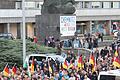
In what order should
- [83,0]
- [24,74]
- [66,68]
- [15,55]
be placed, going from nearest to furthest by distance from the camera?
[24,74]
[66,68]
[15,55]
[83,0]

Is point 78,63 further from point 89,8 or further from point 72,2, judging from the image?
point 89,8

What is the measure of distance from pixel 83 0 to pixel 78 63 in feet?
159

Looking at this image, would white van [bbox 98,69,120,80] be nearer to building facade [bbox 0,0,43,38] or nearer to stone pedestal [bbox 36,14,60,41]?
stone pedestal [bbox 36,14,60,41]

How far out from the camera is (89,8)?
233ft

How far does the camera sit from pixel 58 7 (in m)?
35.6

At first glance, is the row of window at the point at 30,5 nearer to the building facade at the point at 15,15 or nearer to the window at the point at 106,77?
the building facade at the point at 15,15

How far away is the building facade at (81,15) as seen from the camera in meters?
62.1

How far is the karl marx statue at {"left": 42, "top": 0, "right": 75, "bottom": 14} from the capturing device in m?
35.4

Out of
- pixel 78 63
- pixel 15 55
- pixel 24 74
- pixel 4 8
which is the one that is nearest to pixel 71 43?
pixel 15 55

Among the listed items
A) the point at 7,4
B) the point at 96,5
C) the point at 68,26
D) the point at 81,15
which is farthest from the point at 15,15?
the point at 68,26

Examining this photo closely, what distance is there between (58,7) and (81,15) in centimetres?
3340

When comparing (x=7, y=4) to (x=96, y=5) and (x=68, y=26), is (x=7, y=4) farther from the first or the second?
(x=68, y=26)

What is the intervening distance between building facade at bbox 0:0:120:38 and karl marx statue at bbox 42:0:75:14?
25.0 m

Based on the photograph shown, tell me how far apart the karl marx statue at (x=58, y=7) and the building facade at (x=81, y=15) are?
82.0 ft
